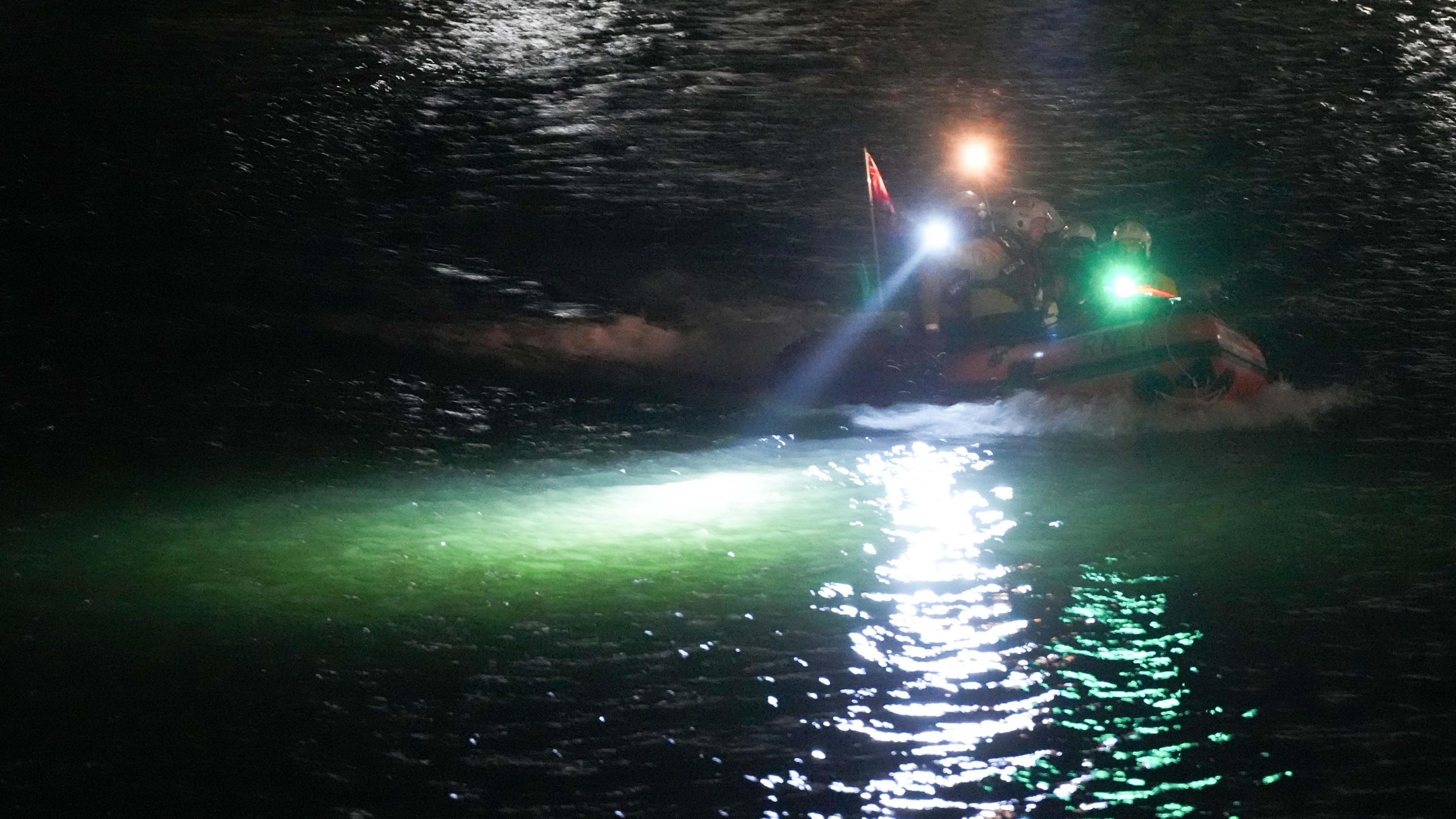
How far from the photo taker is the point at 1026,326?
11.2m

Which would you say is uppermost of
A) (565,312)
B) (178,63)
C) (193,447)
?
(178,63)

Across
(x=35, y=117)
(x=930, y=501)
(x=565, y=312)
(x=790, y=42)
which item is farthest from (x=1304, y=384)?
(x=35, y=117)

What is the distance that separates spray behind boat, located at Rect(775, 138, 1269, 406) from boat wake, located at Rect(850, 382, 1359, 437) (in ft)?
0.31

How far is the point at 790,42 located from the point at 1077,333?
10242 mm

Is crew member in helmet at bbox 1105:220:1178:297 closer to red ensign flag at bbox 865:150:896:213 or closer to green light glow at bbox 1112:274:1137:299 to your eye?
green light glow at bbox 1112:274:1137:299

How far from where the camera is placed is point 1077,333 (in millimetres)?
10820

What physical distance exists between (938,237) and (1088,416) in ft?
5.94

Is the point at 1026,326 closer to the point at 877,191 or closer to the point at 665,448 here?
the point at 877,191

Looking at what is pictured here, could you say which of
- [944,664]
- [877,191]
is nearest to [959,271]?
[877,191]

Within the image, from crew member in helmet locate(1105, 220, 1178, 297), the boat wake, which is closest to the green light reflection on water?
the boat wake

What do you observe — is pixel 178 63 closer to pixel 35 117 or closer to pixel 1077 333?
pixel 35 117

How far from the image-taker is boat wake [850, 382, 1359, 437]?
415 inches

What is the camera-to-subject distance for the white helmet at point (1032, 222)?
11219 mm

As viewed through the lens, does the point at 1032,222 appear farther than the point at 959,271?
Yes
